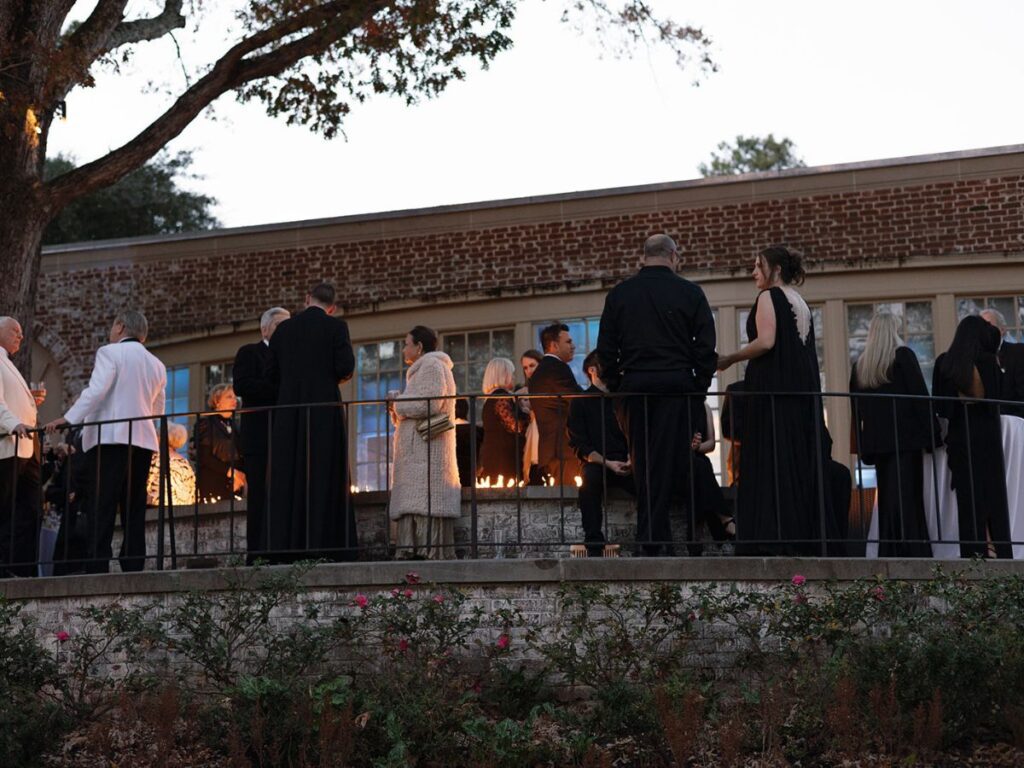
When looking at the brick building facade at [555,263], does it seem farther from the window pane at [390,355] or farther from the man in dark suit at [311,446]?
the man in dark suit at [311,446]

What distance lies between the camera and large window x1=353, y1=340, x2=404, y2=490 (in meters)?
17.7

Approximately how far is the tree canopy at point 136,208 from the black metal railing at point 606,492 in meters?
25.4

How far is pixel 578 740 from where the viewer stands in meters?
8.27

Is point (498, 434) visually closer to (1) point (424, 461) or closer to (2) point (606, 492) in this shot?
(1) point (424, 461)

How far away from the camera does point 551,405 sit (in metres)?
11.6

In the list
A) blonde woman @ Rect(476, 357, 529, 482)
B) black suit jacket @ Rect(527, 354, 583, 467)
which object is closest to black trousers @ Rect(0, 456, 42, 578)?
blonde woman @ Rect(476, 357, 529, 482)

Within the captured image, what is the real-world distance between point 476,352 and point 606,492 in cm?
789

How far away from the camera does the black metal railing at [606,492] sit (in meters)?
9.70

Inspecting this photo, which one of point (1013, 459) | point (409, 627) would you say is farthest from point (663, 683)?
point (1013, 459)

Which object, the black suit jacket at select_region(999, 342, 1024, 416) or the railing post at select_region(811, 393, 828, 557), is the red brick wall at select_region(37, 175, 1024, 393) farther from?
the railing post at select_region(811, 393, 828, 557)

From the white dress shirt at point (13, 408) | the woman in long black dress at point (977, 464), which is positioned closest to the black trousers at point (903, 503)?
the woman in long black dress at point (977, 464)

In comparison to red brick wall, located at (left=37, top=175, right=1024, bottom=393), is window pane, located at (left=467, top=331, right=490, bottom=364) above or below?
below

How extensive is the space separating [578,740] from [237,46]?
8273 mm

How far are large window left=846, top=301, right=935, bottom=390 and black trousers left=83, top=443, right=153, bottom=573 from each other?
8274mm
